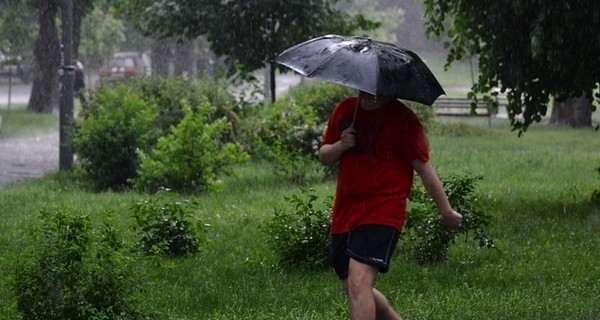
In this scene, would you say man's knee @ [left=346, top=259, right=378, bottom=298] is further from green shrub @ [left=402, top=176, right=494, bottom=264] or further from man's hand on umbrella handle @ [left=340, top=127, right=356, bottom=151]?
green shrub @ [left=402, top=176, right=494, bottom=264]

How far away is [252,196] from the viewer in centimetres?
1451

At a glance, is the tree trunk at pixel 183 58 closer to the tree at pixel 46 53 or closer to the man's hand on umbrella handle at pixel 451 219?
the tree at pixel 46 53

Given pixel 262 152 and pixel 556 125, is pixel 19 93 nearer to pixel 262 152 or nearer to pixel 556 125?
pixel 556 125

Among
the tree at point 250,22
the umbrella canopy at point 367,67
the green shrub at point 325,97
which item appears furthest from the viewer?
the green shrub at point 325,97

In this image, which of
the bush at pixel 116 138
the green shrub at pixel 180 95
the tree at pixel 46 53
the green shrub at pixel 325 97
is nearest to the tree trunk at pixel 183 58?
the tree at pixel 46 53

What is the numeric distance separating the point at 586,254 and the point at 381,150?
4.40m

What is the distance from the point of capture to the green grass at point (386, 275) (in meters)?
7.76

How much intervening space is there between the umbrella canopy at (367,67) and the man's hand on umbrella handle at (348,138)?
206 mm

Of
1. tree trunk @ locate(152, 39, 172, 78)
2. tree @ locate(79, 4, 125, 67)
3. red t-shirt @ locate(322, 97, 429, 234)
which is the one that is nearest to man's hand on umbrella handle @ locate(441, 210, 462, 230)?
red t-shirt @ locate(322, 97, 429, 234)

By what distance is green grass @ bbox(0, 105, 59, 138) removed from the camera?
101 feet

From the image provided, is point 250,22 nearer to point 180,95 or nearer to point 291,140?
point 180,95

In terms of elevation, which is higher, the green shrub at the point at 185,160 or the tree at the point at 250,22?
the tree at the point at 250,22

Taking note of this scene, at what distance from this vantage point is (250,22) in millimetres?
18641

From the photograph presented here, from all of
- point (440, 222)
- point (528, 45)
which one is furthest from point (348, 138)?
point (528, 45)
